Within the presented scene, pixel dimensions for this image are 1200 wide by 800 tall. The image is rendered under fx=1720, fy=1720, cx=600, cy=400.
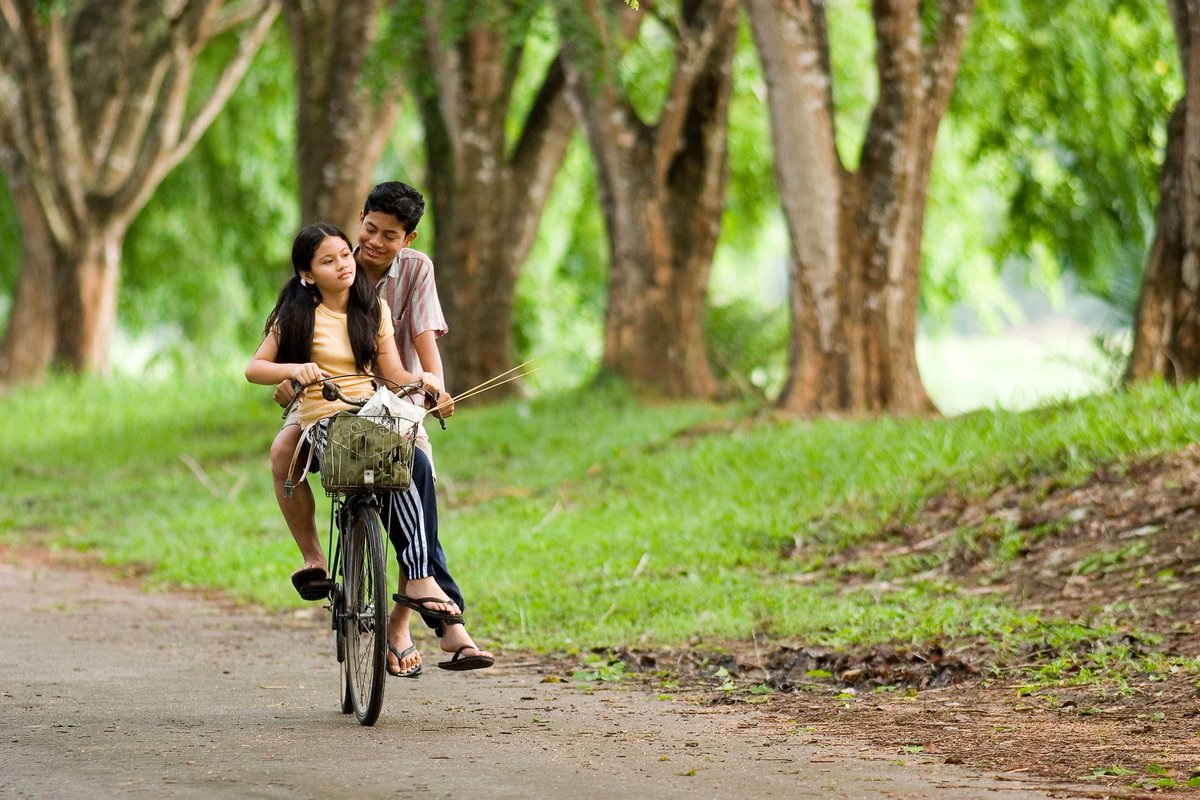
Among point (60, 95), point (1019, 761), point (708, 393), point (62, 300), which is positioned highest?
point (60, 95)

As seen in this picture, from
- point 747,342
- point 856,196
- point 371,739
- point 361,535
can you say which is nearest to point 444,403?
point 361,535

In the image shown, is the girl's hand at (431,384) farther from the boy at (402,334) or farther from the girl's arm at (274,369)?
the girl's arm at (274,369)

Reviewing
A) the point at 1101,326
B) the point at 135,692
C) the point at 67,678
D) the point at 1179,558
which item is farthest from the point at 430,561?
the point at 1101,326

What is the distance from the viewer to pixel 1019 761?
5555 mm

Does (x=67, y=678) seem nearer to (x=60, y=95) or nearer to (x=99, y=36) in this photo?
(x=60, y=95)

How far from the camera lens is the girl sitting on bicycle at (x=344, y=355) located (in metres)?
6.27

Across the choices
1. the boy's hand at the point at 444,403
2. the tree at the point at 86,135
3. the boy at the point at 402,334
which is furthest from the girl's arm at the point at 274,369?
the tree at the point at 86,135

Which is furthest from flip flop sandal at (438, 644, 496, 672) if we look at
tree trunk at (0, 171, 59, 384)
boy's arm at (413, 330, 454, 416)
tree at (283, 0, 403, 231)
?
tree trunk at (0, 171, 59, 384)

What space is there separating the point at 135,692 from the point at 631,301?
1021 cm

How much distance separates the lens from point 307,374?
6102 millimetres

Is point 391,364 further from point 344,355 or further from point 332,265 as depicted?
point 332,265

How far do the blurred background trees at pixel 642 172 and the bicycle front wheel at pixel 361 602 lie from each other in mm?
6925

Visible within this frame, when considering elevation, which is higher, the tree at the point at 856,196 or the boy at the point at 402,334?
the tree at the point at 856,196

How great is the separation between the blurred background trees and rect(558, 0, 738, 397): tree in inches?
1.1
